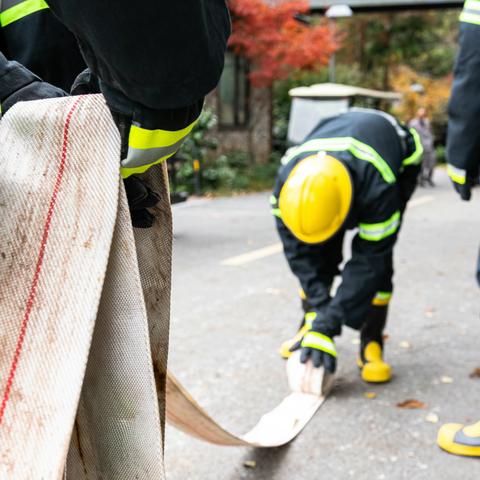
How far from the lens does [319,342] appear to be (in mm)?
3170

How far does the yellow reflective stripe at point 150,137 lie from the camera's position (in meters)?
1.16

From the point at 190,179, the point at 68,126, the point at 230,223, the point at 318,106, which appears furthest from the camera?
the point at 318,106

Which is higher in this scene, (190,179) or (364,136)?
(364,136)

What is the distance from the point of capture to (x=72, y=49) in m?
1.72

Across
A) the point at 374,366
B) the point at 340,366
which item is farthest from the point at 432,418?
the point at 340,366

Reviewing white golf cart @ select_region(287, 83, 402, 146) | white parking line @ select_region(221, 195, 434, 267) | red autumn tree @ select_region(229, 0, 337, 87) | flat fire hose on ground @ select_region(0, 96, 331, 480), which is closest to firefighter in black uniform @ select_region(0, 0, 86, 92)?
flat fire hose on ground @ select_region(0, 96, 331, 480)

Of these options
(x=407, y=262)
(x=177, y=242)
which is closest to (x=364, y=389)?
(x=407, y=262)

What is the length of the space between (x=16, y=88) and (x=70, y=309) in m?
0.48

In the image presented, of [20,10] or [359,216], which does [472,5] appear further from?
[20,10]

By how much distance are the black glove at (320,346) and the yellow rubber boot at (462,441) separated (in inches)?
22.6

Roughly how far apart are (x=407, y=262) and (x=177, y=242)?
8.12 feet

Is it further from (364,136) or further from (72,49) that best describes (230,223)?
(72,49)

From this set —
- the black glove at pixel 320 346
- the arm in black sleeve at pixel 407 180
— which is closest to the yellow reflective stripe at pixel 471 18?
the arm in black sleeve at pixel 407 180

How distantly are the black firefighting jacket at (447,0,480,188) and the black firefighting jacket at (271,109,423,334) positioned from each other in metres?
0.47
